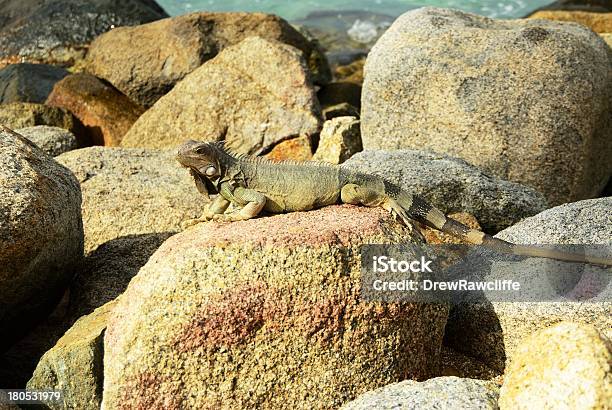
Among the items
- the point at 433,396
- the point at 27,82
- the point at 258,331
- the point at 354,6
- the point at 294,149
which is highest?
the point at 258,331

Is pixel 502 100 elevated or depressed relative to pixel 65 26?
elevated

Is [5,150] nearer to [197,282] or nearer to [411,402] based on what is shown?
[197,282]

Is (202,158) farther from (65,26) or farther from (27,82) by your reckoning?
(65,26)

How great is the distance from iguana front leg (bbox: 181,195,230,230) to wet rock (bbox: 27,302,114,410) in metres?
0.79

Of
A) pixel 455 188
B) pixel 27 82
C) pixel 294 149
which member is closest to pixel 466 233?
pixel 455 188

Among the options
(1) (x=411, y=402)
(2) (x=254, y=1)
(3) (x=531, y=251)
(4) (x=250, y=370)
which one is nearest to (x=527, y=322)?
(3) (x=531, y=251)

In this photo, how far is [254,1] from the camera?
29.2 meters

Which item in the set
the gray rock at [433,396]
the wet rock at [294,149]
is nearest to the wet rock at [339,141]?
the wet rock at [294,149]

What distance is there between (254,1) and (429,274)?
2535cm

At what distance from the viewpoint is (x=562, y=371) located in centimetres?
377

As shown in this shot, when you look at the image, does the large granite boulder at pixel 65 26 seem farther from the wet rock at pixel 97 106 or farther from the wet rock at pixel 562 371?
the wet rock at pixel 562 371

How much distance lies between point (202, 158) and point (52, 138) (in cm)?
448

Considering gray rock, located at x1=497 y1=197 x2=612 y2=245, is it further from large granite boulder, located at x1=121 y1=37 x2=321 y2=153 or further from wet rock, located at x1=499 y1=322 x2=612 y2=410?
large granite boulder, located at x1=121 y1=37 x2=321 y2=153

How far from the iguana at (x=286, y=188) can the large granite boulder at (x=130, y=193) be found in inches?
45.6
